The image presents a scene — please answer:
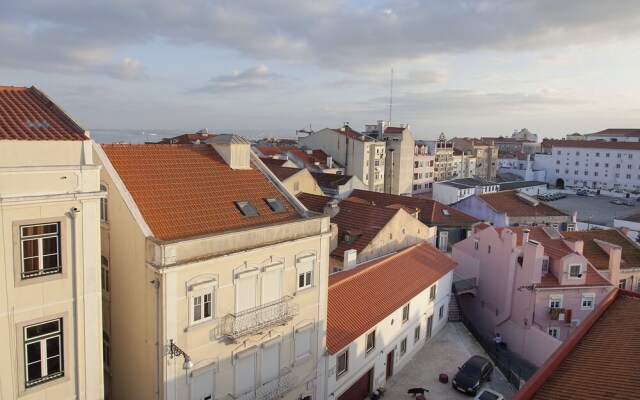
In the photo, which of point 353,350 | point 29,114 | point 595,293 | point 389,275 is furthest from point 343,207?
point 29,114

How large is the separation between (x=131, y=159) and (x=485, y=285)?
2981 centimetres

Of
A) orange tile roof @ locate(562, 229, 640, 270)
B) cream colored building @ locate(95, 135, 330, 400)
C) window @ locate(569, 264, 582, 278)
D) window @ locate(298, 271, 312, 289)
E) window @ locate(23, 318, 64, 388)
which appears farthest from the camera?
orange tile roof @ locate(562, 229, 640, 270)

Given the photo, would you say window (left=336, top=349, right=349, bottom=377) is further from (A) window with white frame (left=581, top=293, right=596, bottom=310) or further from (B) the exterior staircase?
(A) window with white frame (left=581, top=293, right=596, bottom=310)

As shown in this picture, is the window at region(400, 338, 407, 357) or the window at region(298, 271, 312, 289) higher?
the window at region(298, 271, 312, 289)

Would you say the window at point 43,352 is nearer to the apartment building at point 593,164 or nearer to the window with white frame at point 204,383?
the window with white frame at point 204,383

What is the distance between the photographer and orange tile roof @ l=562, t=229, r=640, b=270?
38312mm

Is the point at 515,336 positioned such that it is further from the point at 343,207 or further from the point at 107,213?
the point at 107,213

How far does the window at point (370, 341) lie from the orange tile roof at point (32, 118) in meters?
16.9

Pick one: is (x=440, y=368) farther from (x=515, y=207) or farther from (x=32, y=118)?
(x=515, y=207)

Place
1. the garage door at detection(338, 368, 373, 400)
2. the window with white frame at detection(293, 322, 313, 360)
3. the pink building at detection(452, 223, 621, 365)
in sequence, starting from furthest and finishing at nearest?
the pink building at detection(452, 223, 621, 365) < the garage door at detection(338, 368, 373, 400) < the window with white frame at detection(293, 322, 313, 360)

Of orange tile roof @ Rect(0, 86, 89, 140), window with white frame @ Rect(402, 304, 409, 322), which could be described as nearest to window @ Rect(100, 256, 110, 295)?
orange tile roof @ Rect(0, 86, 89, 140)

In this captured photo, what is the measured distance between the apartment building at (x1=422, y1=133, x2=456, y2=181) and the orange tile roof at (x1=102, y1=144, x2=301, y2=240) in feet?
268

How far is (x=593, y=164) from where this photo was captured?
122938 millimetres

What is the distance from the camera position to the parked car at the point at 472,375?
84.8 ft
